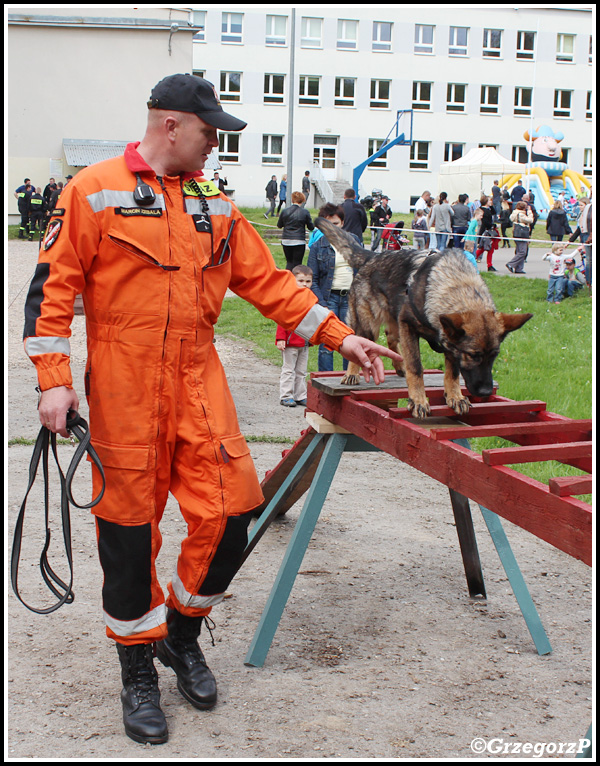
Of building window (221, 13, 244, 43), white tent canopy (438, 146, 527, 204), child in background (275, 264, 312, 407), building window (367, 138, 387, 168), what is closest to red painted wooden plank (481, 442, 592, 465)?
child in background (275, 264, 312, 407)

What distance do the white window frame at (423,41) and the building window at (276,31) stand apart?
748cm

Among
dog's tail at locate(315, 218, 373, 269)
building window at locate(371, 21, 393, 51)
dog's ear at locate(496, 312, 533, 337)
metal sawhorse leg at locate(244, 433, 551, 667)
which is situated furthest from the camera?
building window at locate(371, 21, 393, 51)

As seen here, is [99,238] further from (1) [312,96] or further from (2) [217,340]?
(1) [312,96]

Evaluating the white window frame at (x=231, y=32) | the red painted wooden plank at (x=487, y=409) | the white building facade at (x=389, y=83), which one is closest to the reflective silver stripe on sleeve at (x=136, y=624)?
the red painted wooden plank at (x=487, y=409)

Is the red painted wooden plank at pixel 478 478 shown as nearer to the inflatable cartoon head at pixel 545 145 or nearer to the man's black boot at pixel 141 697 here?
the man's black boot at pixel 141 697

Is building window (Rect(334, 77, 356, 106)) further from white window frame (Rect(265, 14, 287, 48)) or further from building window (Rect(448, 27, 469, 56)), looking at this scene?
building window (Rect(448, 27, 469, 56))

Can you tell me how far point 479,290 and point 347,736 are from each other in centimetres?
216

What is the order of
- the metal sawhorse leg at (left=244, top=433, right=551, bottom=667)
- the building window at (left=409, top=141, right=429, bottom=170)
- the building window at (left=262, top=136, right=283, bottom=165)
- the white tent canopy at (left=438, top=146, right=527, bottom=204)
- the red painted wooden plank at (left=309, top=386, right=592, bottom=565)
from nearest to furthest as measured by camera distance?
1. the red painted wooden plank at (left=309, top=386, right=592, bottom=565)
2. the metal sawhorse leg at (left=244, top=433, right=551, bottom=667)
3. the white tent canopy at (left=438, top=146, right=527, bottom=204)
4. the building window at (left=262, top=136, right=283, bottom=165)
5. the building window at (left=409, top=141, right=429, bottom=170)

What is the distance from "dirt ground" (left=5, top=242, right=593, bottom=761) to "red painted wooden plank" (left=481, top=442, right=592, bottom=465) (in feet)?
3.76

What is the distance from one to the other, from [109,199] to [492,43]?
161 ft

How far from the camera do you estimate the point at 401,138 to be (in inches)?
1201

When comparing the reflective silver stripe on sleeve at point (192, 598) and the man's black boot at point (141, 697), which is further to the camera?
the reflective silver stripe on sleeve at point (192, 598)

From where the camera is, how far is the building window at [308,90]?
146 feet

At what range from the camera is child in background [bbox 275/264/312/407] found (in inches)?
335
